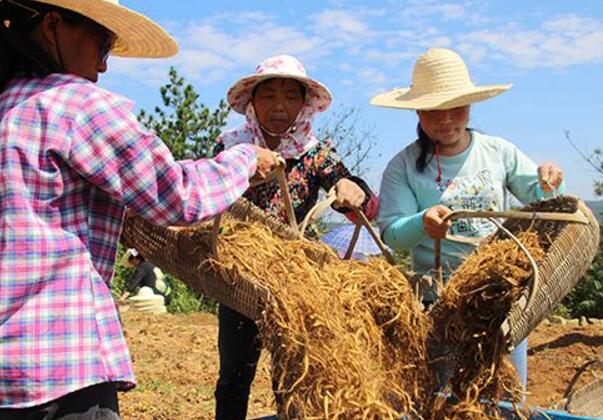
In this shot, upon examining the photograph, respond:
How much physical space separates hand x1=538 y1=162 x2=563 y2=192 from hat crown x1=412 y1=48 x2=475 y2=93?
1.49 feet

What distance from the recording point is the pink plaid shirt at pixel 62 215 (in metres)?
1.65

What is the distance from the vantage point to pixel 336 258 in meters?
2.53

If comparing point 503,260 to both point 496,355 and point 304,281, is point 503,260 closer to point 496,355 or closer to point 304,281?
point 496,355

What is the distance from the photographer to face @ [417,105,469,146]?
2.87 meters

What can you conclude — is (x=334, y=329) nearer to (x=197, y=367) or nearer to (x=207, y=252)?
(x=207, y=252)

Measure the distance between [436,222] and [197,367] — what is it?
4.18 meters

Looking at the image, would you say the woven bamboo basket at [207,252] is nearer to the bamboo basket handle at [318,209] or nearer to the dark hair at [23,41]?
the bamboo basket handle at [318,209]

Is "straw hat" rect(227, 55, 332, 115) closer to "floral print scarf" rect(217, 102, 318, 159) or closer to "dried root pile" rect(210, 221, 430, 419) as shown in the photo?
"floral print scarf" rect(217, 102, 318, 159)

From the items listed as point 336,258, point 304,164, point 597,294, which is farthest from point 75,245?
point 597,294

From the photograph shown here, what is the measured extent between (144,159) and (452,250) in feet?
4.59

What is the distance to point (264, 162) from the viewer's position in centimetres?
215

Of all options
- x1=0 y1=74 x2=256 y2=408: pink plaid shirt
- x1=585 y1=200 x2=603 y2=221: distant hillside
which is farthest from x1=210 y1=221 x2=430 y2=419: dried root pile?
x1=585 y1=200 x2=603 y2=221: distant hillside

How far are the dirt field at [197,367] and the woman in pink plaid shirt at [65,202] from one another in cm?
258

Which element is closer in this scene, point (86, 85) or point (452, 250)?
point (86, 85)
